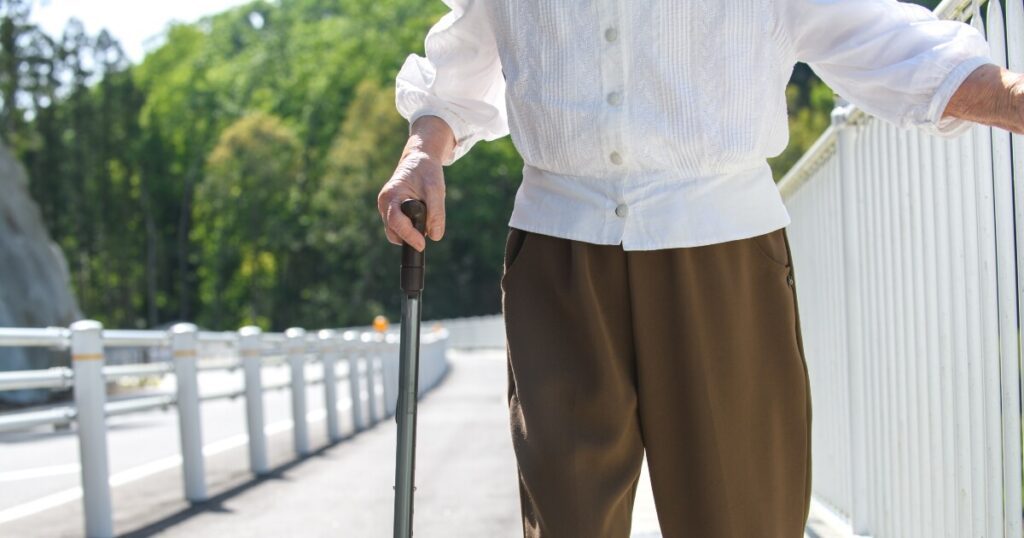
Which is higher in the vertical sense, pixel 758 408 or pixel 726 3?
pixel 726 3

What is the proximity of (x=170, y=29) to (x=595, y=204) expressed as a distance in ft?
320

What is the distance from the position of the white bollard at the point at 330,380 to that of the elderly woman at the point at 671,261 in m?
→ 9.91

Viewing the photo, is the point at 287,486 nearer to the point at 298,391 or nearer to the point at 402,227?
the point at 298,391

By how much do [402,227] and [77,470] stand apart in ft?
27.7

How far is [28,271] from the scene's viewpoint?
85.4 ft

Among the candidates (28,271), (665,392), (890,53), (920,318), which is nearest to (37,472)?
(920,318)

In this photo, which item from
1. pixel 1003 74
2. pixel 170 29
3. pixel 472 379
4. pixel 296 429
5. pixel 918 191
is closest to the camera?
pixel 1003 74

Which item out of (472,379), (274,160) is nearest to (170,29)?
(274,160)

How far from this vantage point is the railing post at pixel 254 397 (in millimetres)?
9523

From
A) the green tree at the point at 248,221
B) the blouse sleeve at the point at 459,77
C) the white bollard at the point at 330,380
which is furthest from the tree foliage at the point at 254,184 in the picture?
the blouse sleeve at the point at 459,77

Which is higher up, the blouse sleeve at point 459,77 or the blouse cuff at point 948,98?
the blouse sleeve at point 459,77

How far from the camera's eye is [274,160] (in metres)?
73.2

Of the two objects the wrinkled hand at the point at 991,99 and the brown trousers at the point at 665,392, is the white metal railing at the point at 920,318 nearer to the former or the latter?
the wrinkled hand at the point at 991,99

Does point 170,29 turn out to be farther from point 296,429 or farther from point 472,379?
point 296,429
